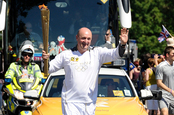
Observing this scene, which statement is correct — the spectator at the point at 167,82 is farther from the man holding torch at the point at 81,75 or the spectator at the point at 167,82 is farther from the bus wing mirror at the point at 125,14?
the man holding torch at the point at 81,75

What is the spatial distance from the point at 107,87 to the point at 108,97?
0.26 metres

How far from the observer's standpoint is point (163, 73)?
7.60 meters

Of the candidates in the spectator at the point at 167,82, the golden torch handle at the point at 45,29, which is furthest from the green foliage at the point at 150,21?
the golden torch handle at the point at 45,29

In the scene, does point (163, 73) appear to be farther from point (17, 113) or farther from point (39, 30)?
point (39, 30)

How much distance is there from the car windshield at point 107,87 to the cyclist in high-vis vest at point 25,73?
360mm

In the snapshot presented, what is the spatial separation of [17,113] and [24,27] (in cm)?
351

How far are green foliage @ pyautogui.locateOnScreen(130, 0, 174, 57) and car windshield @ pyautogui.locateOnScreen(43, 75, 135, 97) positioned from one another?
26.7 m

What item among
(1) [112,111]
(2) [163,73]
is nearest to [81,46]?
(1) [112,111]

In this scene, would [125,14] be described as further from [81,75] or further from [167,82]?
[81,75]

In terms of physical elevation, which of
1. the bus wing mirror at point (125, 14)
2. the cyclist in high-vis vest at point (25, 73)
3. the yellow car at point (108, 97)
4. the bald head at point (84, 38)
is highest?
the bus wing mirror at point (125, 14)

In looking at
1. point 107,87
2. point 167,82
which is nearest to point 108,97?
point 107,87

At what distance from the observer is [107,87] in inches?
270

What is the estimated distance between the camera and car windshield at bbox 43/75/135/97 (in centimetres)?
675

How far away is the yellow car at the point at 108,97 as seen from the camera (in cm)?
585
